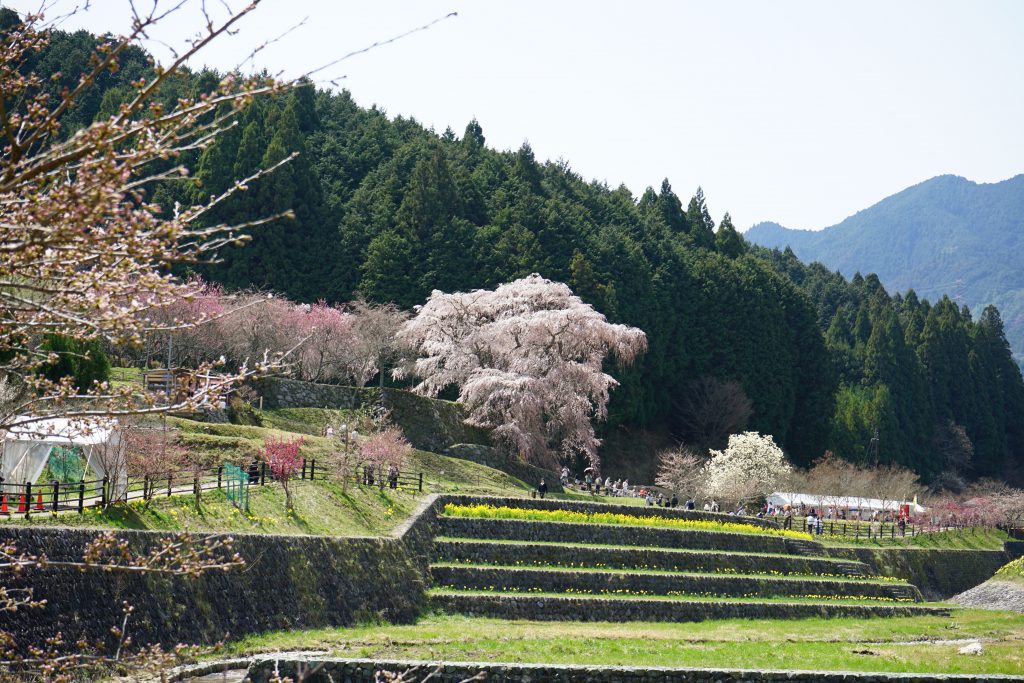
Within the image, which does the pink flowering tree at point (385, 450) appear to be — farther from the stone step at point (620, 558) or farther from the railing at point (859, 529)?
the railing at point (859, 529)

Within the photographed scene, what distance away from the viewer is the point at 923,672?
2281 cm

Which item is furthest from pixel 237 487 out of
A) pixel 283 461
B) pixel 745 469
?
pixel 745 469

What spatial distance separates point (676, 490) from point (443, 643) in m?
36.2

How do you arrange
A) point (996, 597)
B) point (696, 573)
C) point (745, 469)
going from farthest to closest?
point (745, 469) → point (996, 597) → point (696, 573)

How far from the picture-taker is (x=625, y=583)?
33500 mm

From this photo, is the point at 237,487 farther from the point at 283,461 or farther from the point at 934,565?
the point at 934,565

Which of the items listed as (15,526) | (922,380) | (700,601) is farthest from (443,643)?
(922,380)

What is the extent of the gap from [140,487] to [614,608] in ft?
42.8

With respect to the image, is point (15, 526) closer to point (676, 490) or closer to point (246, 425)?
point (246, 425)

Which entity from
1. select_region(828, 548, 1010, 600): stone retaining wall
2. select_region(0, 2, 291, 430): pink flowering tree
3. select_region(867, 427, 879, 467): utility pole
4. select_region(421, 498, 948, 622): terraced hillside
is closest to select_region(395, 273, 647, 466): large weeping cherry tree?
select_region(421, 498, 948, 622): terraced hillside

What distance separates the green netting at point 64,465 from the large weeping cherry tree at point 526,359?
23.3 metres

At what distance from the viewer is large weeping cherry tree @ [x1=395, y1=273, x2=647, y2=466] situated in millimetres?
48406

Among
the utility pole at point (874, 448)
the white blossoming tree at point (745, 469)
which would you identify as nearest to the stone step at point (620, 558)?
the white blossoming tree at point (745, 469)

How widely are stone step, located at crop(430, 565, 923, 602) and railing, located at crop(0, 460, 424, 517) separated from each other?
458 centimetres
